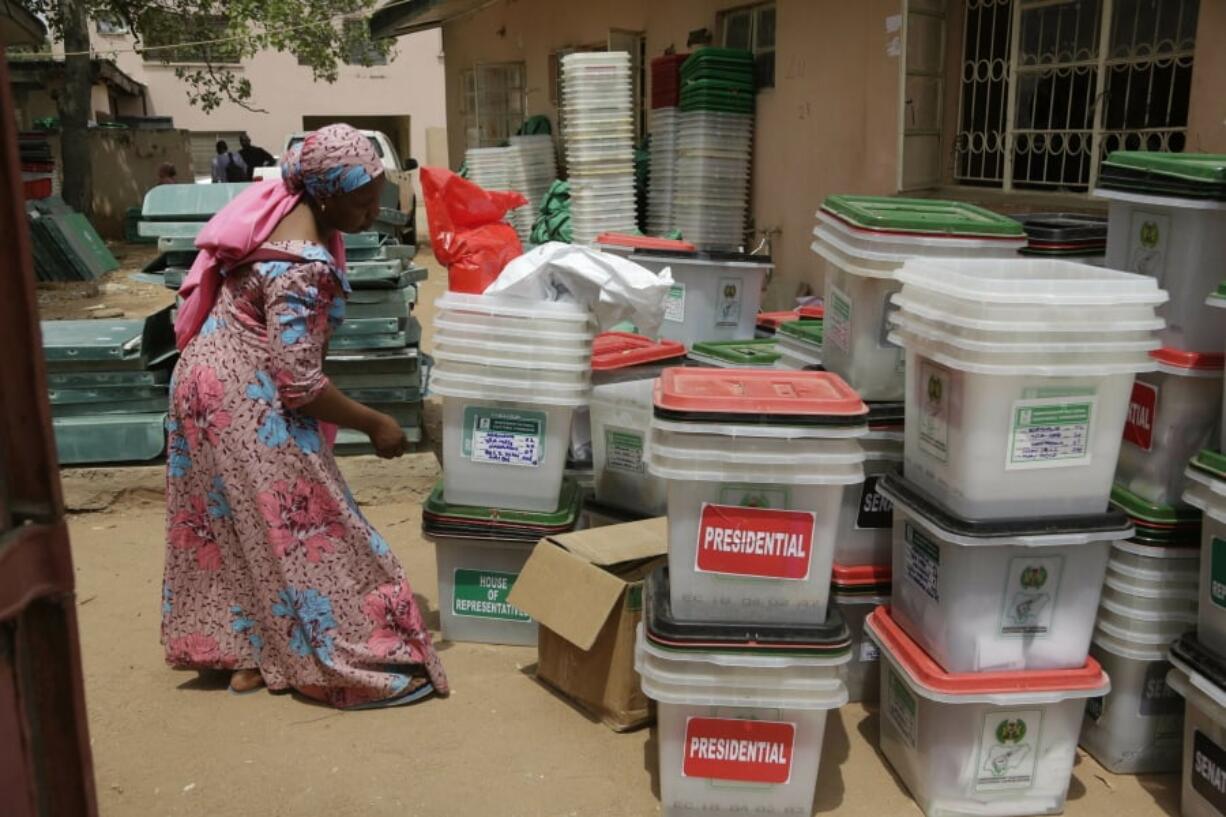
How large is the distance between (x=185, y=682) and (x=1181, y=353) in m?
3.14

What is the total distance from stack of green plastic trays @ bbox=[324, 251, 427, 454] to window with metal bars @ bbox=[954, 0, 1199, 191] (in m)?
3.36

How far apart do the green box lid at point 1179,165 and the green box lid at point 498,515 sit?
1.98 meters

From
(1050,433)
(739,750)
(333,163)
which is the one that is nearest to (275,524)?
(333,163)

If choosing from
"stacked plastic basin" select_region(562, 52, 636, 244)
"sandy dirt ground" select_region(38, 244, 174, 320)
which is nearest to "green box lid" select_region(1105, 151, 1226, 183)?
"stacked plastic basin" select_region(562, 52, 636, 244)

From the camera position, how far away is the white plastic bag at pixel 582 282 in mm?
3666

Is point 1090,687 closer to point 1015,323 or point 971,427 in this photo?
point 971,427

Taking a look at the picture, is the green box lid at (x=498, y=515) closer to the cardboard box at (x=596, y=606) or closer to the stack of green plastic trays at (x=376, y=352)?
the cardboard box at (x=596, y=606)

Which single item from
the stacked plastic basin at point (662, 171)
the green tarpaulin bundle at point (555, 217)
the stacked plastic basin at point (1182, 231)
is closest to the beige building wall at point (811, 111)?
the stacked plastic basin at point (662, 171)

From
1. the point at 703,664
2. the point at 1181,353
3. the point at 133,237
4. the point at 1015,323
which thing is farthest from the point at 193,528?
the point at 133,237

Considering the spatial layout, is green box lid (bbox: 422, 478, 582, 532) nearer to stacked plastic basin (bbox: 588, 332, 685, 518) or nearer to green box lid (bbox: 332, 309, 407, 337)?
stacked plastic basin (bbox: 588, 332, 685, 518)

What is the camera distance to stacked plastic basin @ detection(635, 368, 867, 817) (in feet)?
8.14

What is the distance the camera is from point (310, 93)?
1081 inches

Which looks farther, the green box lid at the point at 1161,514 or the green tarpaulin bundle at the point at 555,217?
the green tarpaulin bundle at the point at 555,217

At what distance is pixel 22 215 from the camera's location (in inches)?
46.4
